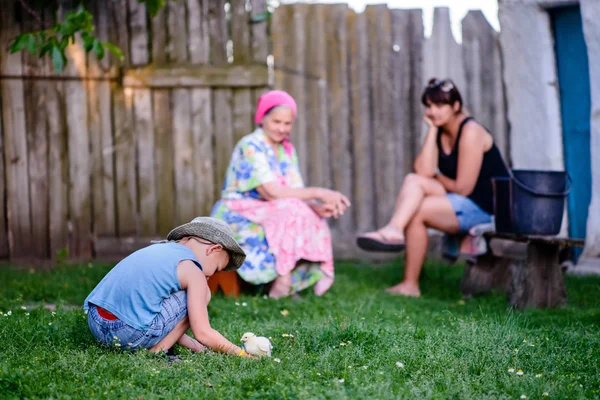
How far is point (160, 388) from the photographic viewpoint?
10.4 ft

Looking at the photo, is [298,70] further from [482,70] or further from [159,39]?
[482,70]

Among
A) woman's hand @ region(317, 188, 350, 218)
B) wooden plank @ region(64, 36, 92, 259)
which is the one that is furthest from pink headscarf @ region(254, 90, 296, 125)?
wooden plank @ region(64, 36, 92, 259)

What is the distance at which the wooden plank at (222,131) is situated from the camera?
7.64 metres

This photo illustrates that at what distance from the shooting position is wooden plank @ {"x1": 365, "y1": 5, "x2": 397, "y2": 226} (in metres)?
7.84

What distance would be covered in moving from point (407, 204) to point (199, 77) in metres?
2.55

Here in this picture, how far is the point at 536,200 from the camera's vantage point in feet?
17.8

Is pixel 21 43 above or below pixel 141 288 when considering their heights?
above

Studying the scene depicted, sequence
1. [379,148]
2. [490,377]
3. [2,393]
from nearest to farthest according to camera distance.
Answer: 1. [2,393]
2. [490,377]
3. [379,148]

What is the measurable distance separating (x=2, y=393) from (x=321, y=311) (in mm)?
2539

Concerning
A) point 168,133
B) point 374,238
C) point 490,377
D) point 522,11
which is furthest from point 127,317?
point 522,11

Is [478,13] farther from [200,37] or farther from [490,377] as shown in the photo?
[490,377]

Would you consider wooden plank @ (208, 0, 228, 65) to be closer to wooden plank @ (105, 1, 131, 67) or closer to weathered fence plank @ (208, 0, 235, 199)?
weathered fence plank @ (208, 0, 235, 199)

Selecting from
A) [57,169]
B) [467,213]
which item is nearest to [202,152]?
[57,169]

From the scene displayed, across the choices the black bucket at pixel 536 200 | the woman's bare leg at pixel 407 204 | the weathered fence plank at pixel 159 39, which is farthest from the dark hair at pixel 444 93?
the weathered fence plank at pixel 159 39
